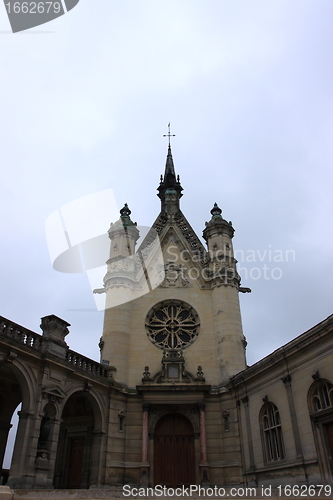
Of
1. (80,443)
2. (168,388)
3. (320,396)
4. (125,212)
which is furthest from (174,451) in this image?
(125,212)

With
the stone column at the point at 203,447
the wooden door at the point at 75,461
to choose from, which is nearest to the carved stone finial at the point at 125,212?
the stone column at the point at 203,447

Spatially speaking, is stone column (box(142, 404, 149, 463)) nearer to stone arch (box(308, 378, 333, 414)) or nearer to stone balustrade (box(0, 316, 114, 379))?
stone balustrade (box(0, 316, 114, 379))

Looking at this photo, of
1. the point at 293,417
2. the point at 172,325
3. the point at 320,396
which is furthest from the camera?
the point at 172,325

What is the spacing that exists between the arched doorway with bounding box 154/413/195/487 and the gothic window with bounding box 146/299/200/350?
4302 mm

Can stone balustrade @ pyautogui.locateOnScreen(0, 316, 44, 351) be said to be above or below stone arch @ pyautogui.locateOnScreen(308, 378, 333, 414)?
above

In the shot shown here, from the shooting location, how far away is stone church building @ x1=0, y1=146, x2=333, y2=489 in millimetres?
14531

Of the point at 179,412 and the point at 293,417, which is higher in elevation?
the point at 179,412

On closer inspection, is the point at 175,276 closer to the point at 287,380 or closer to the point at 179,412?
the point at 179,412

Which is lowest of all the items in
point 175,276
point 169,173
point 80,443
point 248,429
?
point 80,443

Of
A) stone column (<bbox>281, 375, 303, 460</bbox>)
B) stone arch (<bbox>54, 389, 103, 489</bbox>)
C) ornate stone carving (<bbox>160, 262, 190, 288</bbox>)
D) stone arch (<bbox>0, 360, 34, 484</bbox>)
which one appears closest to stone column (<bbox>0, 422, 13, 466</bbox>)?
stone arch (<bbox>0, 360, 34, 484</bbox>)

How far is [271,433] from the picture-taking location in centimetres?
1712

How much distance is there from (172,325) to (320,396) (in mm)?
11728

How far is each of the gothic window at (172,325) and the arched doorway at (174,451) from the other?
169 inches

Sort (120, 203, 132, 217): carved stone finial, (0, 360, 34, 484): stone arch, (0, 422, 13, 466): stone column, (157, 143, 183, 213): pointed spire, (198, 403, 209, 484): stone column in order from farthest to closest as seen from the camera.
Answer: (157, 143, 183, 213): pointed spire < (120, 203, 132, 217): carved stone finial < (198, 403, 209, 484): stone column < (0, 422, 13, 466): stone column < (0, 360, 34, 484): stone arch
